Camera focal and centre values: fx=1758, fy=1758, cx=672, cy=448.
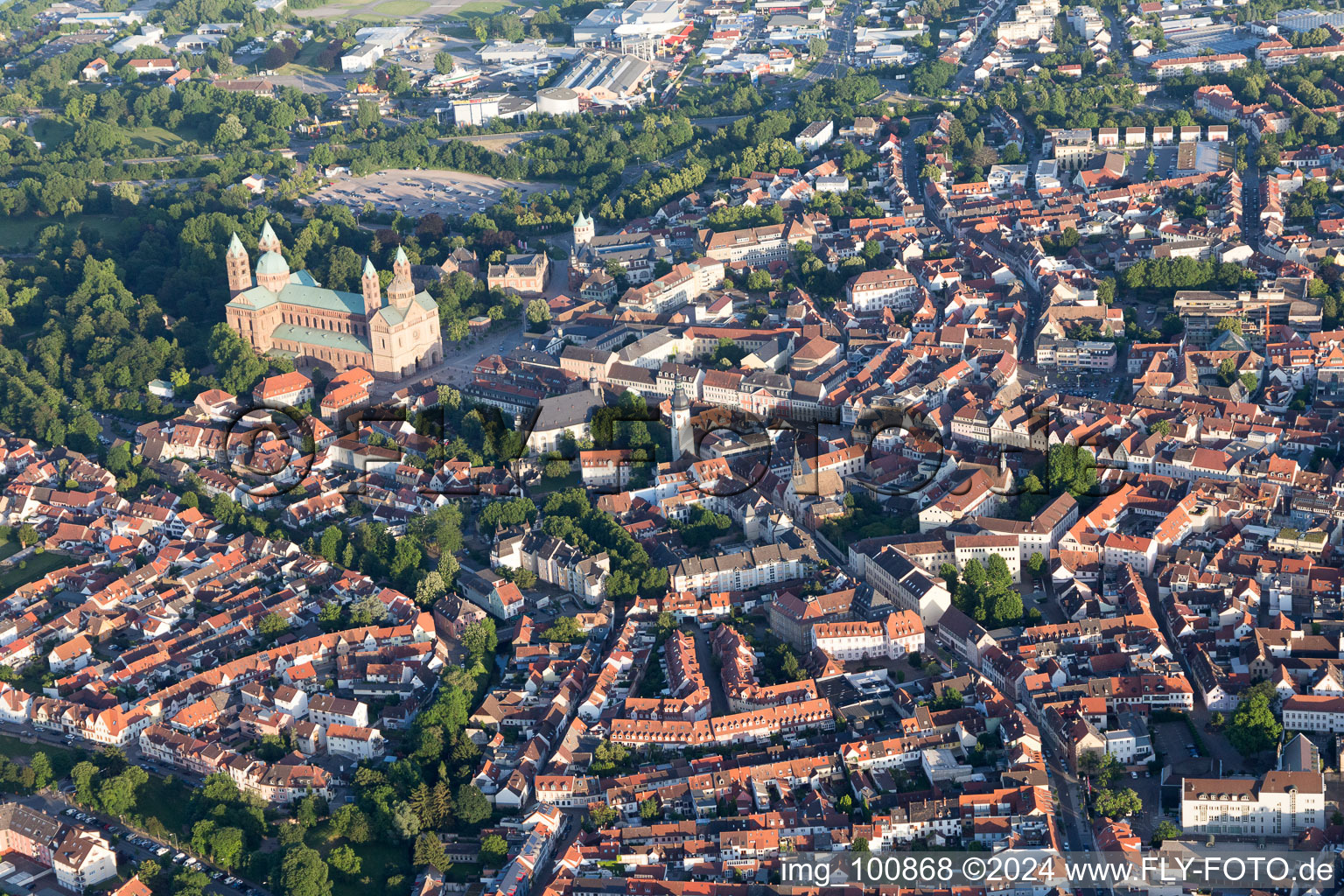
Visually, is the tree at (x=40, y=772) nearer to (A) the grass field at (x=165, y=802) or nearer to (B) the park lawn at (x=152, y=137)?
(A) the grass field at (x=165, y=802)

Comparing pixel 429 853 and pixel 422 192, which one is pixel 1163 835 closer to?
pixel 429 853

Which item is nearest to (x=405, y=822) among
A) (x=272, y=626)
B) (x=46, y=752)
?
(x=272, y=626)

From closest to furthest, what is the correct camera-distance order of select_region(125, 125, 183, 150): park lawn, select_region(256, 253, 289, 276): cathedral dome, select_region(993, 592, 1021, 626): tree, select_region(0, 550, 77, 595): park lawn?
select_region(993, 592, 1021, 626): tree → select_region(0, 550, 77, 595): park lawn → select_region(256, 253, 289, 276): cathedral dome → select_region(125, 125, 183, 150): park lawn

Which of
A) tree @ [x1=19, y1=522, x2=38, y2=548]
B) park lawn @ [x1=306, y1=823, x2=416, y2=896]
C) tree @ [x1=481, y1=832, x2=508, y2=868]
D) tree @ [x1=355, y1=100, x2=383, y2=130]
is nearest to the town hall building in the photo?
tree @ [x1=19, y1=522, x2=38, y2=548]

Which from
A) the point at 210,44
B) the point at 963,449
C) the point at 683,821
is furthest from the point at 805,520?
the point at 210,44

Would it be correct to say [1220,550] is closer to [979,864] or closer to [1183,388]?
[1183,388]

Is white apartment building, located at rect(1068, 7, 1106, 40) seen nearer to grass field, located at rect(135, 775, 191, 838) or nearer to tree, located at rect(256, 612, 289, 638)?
tree, located at rect(256, 612, 289, 638)
